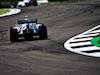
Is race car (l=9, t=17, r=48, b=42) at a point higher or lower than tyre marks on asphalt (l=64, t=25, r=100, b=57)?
higher

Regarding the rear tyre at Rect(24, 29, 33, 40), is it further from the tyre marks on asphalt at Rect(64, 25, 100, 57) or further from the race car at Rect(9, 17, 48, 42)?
the tyre marks on asphalt at Rect(64, 25, 100, 57)

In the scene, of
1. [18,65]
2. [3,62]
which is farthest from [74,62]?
[3,62]

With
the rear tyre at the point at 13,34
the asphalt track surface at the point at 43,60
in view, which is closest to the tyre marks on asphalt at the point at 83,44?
the asphalt track surface at the point at 43,60

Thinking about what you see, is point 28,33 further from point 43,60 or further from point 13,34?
point 43,60

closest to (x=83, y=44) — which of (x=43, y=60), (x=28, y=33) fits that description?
(x=28, y=33)

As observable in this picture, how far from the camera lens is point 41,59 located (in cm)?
984

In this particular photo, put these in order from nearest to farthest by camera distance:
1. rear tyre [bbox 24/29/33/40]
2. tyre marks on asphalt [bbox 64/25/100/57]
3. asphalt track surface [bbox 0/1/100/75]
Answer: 1. asphalt track surface [bbox 0/1/100/75]
2. tyre marks on asphalt [bbox 64/25/100/57]
3. rear tyre [bbox 24/29/33/40]

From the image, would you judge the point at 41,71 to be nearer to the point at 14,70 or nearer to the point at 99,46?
the point at 14,70

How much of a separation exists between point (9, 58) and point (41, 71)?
243cm

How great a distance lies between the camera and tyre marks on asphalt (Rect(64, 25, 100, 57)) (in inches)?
428

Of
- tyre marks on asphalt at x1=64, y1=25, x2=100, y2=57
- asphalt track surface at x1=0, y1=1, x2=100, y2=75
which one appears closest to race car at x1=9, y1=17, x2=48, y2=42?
asphalt track surface at x1=0, y1=1, x2=100, y2=75

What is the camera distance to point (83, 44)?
1266 centimetres

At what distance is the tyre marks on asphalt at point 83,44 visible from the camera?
10883mm

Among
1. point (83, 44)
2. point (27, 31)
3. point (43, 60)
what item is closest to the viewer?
point (43, 60)
